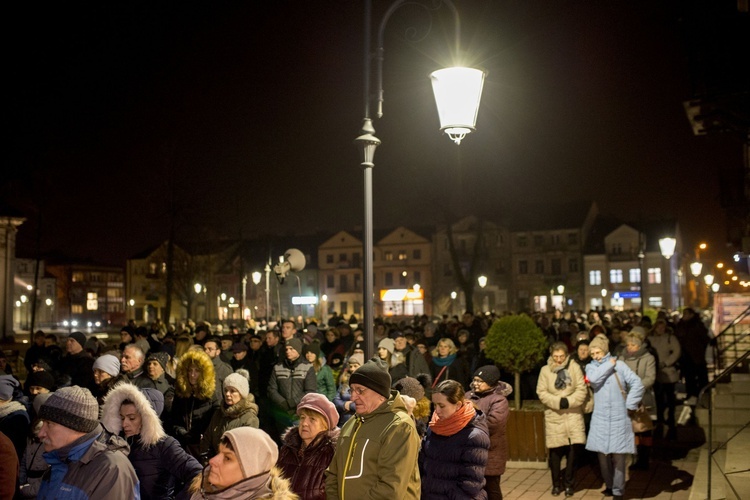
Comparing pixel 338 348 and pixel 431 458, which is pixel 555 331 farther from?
pixel 431 458

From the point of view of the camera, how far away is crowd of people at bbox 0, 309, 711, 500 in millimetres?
3945

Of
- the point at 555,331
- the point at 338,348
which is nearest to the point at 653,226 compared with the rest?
the point at 555,331

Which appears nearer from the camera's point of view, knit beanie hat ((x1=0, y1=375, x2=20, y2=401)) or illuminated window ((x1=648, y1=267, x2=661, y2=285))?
knit beanie hat ((x1=0, y1=375, x2=20, y2=401))

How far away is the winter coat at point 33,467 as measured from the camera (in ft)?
20.9

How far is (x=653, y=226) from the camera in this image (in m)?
82.5

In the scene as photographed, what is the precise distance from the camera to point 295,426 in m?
5.37

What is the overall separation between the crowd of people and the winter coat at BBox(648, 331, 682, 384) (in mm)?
952

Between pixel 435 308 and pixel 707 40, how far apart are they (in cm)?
6846

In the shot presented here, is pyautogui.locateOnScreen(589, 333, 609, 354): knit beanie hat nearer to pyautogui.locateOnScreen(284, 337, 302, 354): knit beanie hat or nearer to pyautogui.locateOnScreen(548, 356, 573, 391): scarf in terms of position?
pyautogui.locateOnScreen(548, 356, 573, 391): scarf

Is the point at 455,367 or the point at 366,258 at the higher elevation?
the point at 366,258

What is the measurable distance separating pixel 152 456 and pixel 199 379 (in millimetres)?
2433

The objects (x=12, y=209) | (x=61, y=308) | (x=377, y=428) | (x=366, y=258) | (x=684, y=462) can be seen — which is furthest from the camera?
(x=61, y=308)

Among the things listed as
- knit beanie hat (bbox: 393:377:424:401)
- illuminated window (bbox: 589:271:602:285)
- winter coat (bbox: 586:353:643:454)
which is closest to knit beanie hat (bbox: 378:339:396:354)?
winter coat (bbox: 586:353:643:454)

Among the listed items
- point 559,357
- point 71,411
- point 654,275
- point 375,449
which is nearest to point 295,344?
point 559,357
